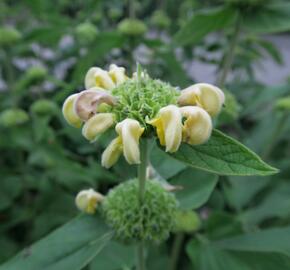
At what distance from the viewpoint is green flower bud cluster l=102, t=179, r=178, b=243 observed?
0.64 meters

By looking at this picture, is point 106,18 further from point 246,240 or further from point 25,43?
point 246,240

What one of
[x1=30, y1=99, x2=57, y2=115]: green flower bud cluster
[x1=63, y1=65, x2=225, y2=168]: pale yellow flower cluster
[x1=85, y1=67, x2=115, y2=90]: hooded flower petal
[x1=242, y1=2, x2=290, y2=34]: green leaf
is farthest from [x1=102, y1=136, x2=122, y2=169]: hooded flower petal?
[x1=30, y1=99, x2=57, y2=115]: green flower bud cluster

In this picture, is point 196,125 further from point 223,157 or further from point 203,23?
point 203,23

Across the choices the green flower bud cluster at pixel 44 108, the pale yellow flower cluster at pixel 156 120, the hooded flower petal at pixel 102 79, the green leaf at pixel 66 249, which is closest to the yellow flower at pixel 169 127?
the pale yellow flower cluster at pixel 156 120

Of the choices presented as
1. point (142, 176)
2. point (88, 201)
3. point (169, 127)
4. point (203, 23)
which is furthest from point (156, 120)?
point (203, 23)

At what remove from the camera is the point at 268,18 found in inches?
41.8

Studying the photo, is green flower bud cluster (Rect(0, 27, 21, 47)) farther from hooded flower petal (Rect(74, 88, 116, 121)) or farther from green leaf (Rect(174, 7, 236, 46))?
hooded flower petal (Rect(74, 88, 116, 121))

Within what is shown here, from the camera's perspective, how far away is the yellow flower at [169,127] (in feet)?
1.55

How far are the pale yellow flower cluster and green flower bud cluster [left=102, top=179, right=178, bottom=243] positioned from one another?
0.13m

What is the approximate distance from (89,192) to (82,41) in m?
0.79

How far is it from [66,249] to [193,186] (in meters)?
0.27

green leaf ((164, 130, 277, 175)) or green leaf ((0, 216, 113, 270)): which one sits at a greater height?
green leaf ((164, 130, 277, 175))

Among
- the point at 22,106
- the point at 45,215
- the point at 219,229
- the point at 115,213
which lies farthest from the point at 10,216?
the point at 115,213

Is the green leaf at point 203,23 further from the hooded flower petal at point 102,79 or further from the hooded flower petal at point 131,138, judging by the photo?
the hooded flower petal at point 131,138
